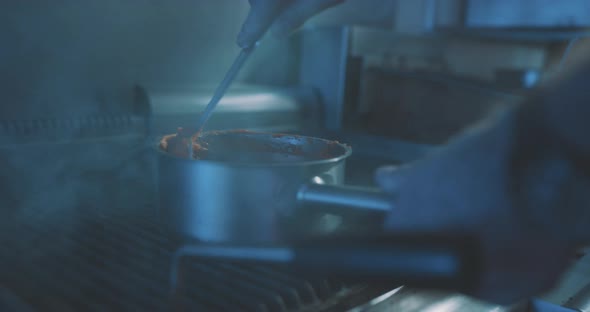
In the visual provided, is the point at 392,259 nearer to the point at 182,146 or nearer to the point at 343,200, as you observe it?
the point at 343,200

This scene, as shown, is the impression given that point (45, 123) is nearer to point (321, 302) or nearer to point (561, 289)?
point (321, 302)

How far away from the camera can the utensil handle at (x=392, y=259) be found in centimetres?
23

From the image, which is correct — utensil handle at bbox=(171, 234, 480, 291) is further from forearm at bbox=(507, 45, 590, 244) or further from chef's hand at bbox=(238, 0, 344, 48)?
chef's hand at bbox=(238, 0, 344, 48)

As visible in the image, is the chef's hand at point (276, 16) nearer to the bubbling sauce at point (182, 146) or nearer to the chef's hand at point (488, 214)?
the bubbling sauce at point (182, 146)

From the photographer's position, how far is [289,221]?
1.29 ft

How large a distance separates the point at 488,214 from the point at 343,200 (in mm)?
132

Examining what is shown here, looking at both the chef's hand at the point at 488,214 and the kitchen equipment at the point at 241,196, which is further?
the kitchen equipment at the point at 241,196

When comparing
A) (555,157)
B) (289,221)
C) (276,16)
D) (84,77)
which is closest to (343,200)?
(289,221)

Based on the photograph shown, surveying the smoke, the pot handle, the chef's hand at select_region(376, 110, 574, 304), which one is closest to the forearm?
the chef's hand at select_region(376, 110, 574, 304)

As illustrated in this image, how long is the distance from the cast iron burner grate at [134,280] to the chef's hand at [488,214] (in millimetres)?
119

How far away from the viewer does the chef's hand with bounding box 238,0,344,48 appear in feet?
1.86

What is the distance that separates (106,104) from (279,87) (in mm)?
373

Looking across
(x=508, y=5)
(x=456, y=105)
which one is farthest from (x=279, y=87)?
(x=508, y=5)

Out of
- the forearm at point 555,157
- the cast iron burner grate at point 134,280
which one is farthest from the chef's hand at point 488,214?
the cast iron burner grate at point 134,280
